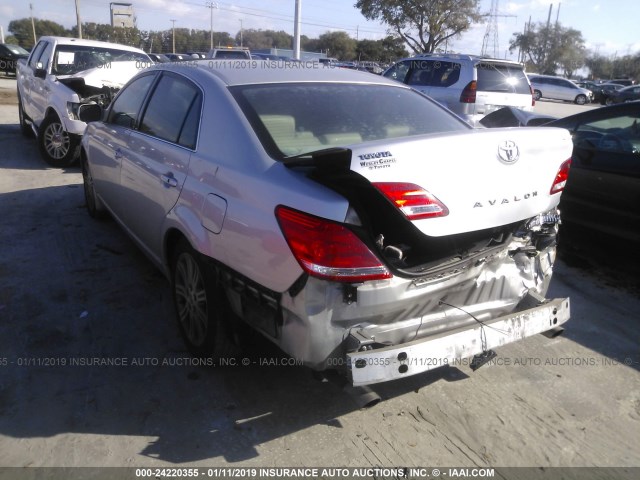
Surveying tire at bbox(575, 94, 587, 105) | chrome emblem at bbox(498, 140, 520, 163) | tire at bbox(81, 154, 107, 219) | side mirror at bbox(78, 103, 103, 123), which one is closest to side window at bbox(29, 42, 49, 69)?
tire at bbox(81, 154, 107, 219)

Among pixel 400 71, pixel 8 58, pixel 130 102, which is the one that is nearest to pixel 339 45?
pixel 8 58

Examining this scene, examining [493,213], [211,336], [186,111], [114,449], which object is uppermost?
[186,111]

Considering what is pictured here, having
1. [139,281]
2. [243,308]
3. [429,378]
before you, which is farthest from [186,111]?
[429,378]

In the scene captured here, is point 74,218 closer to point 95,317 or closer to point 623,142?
point 95,317

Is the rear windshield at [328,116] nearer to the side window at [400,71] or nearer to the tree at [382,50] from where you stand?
the side window at [400,71]

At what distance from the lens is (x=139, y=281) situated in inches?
177

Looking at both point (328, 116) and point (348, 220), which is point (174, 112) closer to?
point (328, 116)

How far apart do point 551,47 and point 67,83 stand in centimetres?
7399

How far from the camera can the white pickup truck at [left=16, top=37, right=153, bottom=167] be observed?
315 inches

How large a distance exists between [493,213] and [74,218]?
4876 mm

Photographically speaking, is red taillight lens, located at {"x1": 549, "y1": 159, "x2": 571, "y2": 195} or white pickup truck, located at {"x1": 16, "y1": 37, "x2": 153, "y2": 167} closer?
red taillight lens, located at {"x1": 549, "y1": 159, "x2": 571, "y2": 195}

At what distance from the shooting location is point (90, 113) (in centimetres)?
507

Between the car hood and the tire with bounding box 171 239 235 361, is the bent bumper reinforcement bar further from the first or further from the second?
the car hood

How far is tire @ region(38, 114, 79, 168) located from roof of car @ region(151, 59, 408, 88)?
4.94 m
